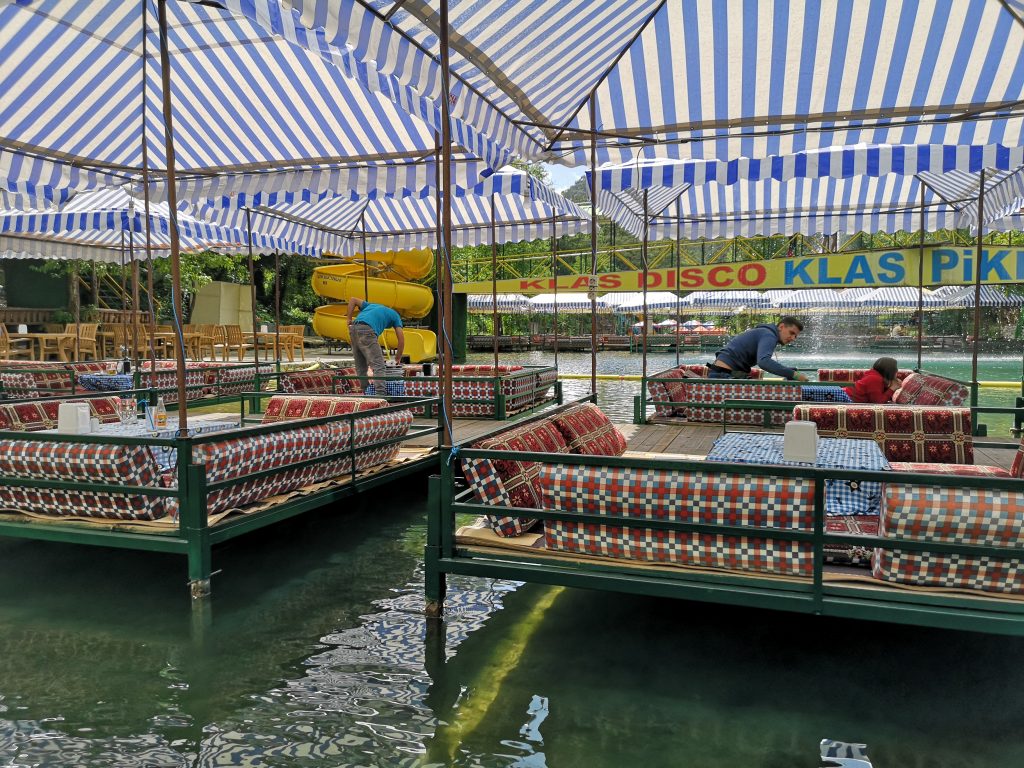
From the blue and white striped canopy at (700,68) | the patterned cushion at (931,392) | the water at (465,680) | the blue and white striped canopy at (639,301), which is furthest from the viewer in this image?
the blue and white striped canopy at (639,301)

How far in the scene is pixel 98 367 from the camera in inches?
484

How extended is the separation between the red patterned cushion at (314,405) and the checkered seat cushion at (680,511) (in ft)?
9.76

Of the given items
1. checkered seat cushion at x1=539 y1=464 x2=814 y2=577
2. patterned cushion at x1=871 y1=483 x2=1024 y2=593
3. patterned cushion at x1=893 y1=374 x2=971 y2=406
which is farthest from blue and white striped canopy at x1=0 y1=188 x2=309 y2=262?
patterned cushion at x1=871 y1=483 x2=1024 y2=593

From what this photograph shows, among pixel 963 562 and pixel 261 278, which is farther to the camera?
pixel 261 278

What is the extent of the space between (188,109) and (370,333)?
11.3 ft

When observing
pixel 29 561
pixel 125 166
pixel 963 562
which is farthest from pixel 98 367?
pixel 963 562

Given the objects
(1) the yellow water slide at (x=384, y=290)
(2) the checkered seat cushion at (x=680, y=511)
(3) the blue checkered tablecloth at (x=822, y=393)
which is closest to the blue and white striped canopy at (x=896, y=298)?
(1) the yellow water slide at (x=384, y=290)

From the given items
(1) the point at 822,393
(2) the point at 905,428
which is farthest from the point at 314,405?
(1) the point at 822,393

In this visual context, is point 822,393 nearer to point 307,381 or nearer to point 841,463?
point 841,463

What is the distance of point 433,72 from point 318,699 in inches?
149

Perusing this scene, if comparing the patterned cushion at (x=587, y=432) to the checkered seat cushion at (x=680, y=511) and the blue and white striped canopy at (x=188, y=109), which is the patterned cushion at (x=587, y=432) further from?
the blue and white striped canopy at (x=188, y=109)

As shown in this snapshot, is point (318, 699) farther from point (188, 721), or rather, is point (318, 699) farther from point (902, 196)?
point (902, 196)

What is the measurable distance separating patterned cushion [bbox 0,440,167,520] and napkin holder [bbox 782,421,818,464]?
355 cm

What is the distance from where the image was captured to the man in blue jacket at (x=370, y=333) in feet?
32.0
